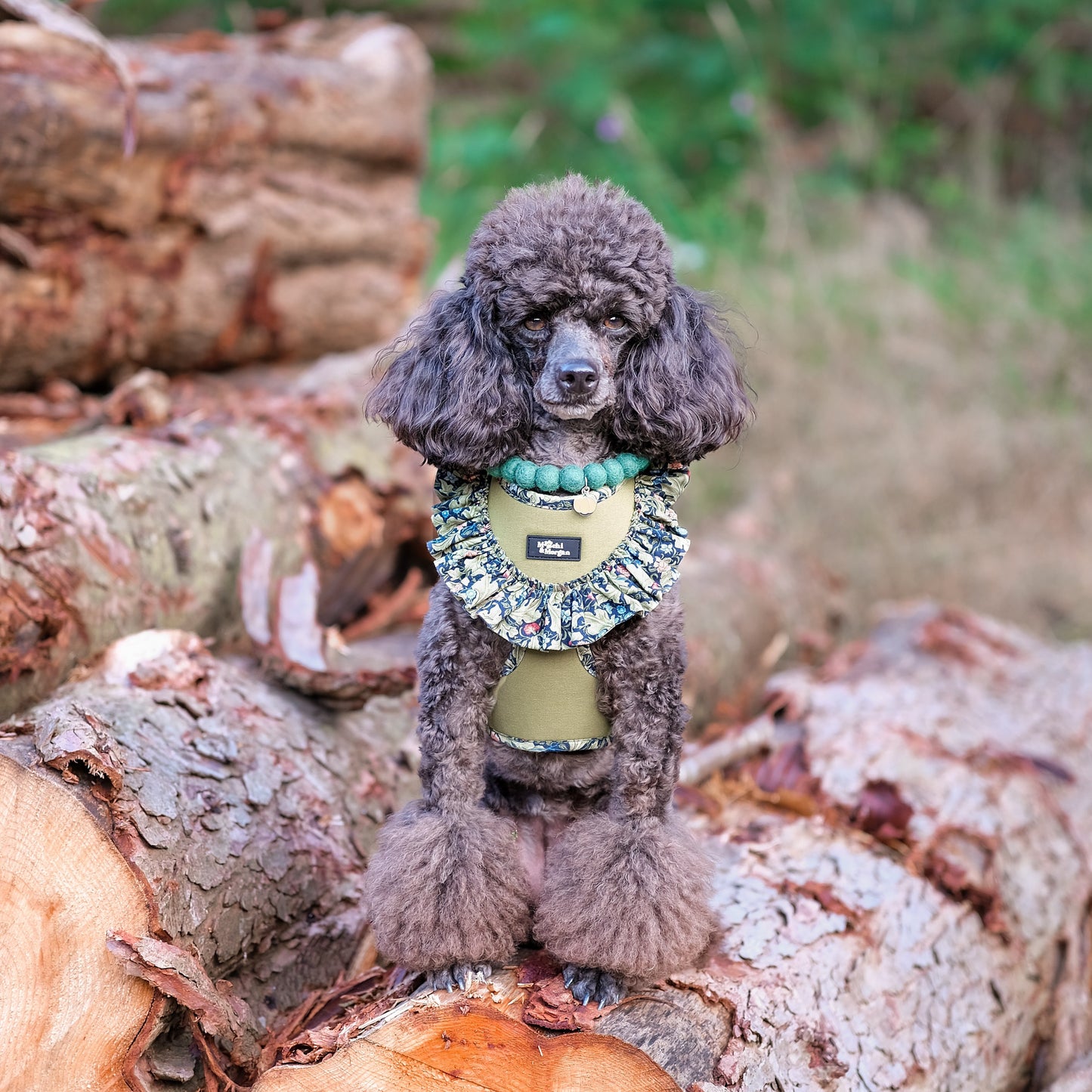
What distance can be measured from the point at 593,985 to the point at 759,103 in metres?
6.46

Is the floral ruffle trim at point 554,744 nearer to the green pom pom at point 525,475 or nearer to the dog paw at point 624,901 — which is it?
the dog paw at point 624,901

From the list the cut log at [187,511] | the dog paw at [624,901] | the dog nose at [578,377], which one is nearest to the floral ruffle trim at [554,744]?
the dog paw at [624,901]

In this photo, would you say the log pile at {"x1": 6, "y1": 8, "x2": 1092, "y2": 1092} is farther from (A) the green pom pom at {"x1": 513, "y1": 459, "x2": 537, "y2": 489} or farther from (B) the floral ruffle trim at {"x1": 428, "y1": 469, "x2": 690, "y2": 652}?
(A) the green pom pom at {"x1": 513, "y1": 459, "x2": 537, "y2": 489}

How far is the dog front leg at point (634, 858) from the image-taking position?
193 centimetres

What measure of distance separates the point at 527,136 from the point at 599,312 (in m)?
5.89

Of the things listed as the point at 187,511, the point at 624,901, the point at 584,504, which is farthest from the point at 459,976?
the point at 187,511

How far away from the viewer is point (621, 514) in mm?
2055

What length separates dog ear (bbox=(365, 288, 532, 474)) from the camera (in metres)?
1.94

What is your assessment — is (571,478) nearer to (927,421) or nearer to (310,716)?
(310,716)

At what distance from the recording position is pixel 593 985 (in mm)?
1968

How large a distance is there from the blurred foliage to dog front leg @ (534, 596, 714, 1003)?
18.1ft

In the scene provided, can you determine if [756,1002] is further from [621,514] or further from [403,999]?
[621,514]

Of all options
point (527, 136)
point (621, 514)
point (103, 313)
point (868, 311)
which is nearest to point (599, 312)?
point (621, 514)

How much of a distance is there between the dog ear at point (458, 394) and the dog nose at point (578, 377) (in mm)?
113
